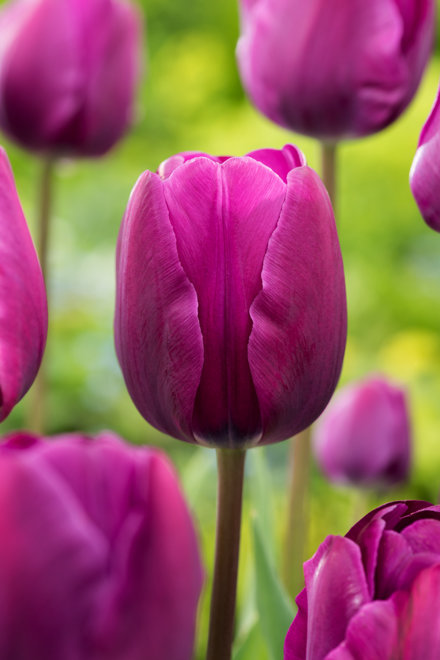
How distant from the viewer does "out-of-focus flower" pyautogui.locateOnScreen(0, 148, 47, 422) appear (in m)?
0.25

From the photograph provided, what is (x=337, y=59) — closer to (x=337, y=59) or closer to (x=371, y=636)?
(x=337, y=59)

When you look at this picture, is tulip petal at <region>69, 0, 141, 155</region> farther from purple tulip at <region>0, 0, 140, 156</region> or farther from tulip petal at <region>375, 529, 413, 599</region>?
tulip petal at <region>375, 529, 413, 599</region>

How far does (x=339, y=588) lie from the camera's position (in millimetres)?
231

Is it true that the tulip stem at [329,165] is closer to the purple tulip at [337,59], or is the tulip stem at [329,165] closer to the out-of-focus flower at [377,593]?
the purple tulip at [337,59]

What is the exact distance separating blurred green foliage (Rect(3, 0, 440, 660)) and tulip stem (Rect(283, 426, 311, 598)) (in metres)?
0.30

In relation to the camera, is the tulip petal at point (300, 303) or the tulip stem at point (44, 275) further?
the tulip stem at point (44, 275)

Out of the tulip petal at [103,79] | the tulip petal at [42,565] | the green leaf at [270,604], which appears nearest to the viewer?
the tulip petal at [42,565]

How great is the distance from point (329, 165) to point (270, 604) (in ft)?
0.65

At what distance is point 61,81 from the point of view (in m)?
0.55

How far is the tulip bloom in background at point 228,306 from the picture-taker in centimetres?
27

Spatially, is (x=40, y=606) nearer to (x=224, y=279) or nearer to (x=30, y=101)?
(x=224, y=279)

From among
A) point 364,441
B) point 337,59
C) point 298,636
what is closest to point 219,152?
point 364,441

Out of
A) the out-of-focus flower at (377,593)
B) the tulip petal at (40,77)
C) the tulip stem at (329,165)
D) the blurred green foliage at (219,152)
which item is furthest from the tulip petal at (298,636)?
the blurred green foliage at (219,152)

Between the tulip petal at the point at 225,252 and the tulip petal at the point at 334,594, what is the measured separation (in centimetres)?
5
